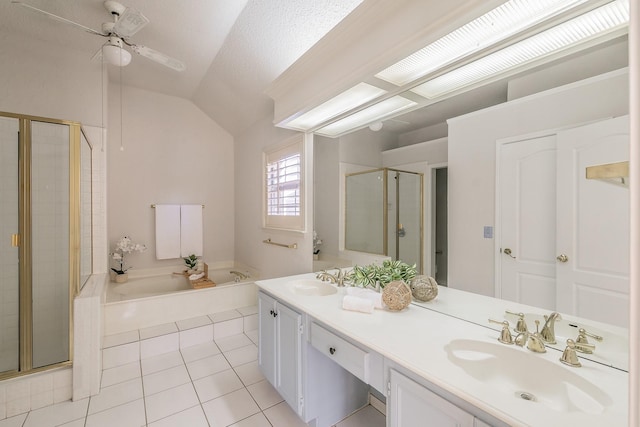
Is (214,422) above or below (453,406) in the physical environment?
below

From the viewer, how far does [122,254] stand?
3.49m

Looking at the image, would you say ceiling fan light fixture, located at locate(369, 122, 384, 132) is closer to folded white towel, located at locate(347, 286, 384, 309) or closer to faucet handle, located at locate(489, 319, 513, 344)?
folded white towel, located at locate(347, 286, 384, 309)

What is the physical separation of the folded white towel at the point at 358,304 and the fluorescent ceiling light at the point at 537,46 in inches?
45.5

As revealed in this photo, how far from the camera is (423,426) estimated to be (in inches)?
37.6

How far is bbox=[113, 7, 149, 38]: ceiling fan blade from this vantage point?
1.69m

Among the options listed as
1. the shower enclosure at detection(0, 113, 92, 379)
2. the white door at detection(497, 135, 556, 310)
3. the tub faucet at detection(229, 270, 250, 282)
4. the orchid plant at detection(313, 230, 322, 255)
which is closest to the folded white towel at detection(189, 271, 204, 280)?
the tub faucet at detection(229, 270, 250, 282)

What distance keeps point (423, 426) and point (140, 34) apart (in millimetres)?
3256

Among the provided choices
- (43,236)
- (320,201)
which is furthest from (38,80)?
(320,201)

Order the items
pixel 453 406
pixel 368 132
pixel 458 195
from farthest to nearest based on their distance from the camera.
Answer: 1. pixel 368 132
2. pixel 458 195
3. pixel 453 406

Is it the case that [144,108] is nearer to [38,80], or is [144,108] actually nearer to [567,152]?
[38,80]

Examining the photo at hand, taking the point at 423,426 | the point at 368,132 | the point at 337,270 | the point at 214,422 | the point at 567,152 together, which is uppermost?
the point at 368,132

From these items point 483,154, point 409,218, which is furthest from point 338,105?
point 483,154

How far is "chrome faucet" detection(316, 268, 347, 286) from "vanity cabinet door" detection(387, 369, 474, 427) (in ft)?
2.98

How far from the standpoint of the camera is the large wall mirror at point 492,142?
3.11 feet
